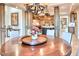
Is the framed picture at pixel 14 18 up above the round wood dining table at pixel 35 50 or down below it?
above

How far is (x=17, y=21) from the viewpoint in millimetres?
1484

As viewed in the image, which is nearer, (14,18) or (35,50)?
(14,18)

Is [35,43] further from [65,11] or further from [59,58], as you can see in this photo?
[59,58]

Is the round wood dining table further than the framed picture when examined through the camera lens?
No

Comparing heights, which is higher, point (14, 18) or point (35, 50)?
point (14, 18)

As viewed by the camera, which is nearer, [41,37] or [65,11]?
[65,11]

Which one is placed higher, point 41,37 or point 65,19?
point 65,19

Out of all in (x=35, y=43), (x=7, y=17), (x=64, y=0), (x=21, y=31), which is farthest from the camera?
(x=35, y=43)

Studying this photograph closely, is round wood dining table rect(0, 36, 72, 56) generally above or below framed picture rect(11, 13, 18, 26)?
below

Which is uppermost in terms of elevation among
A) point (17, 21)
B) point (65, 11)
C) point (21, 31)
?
point (65, 11)

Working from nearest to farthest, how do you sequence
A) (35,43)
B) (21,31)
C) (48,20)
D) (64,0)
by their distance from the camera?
(64,0) < (48,20) < (21,31) < (35,43)

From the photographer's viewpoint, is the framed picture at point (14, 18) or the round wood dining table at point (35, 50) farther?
the framed picture at point (14, 18)

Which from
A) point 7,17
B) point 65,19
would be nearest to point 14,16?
point 7,17

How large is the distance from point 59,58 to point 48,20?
847 mm
